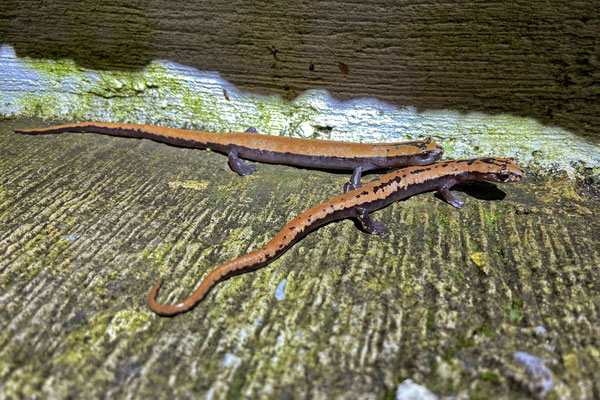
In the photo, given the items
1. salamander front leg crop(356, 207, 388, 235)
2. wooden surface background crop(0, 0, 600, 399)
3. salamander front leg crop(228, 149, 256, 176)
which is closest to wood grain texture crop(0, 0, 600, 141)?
wooden surface background crop(0, 0, 600, 399)

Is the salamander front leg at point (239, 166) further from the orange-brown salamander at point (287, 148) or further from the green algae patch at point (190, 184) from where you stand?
the green algae patch at point (190, 184)

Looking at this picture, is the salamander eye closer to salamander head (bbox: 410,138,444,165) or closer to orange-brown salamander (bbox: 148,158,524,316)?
orange-brown salamander (bbox: 148,158,524,316)

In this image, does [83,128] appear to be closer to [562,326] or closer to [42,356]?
[42,356]

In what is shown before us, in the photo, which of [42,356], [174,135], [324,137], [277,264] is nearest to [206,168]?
[174,135]

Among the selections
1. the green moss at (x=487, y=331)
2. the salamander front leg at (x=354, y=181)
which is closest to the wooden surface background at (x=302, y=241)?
the green moss at (x=487, y=331)

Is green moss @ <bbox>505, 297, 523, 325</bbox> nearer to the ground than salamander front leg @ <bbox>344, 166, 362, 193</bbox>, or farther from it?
nearer to the ground
